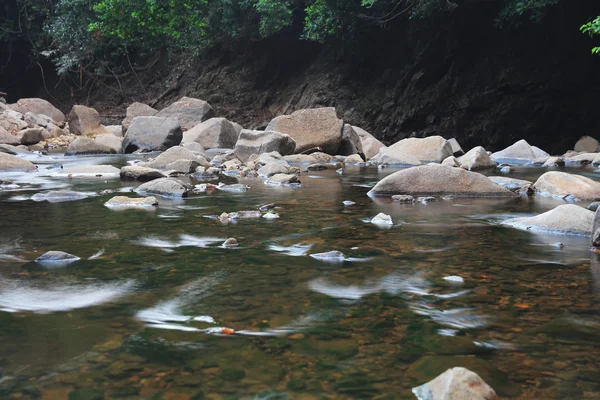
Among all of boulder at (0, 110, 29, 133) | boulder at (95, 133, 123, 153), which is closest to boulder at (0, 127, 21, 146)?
boulder at (0, 110, 29, 133)

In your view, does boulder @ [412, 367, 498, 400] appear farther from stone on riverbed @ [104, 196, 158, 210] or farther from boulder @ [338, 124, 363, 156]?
boulder @ [338, 124, 363, 156]

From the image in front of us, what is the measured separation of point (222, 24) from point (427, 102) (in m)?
8.25

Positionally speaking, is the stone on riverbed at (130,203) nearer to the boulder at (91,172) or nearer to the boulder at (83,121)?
the boulder at (91,172)

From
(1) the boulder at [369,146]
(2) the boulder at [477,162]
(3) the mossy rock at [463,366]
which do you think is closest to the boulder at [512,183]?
(2) the boulder at [477,162]

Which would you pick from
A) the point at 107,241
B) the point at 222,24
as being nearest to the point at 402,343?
the point at 107,241

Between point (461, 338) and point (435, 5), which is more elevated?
point (435, 5)

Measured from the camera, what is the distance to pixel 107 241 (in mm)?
4266

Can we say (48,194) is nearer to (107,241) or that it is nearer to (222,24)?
(107,241)

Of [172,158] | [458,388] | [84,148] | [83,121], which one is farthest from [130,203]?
[83,121]

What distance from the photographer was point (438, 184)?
6.71m

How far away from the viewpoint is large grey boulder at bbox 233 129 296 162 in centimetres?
1202

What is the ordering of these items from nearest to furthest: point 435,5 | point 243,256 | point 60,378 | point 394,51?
point 60,378 → point 243,256 → point 435,5 → point 394,51

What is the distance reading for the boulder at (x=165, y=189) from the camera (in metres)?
6.77

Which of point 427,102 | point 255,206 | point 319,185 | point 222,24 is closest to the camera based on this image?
point 255,206
